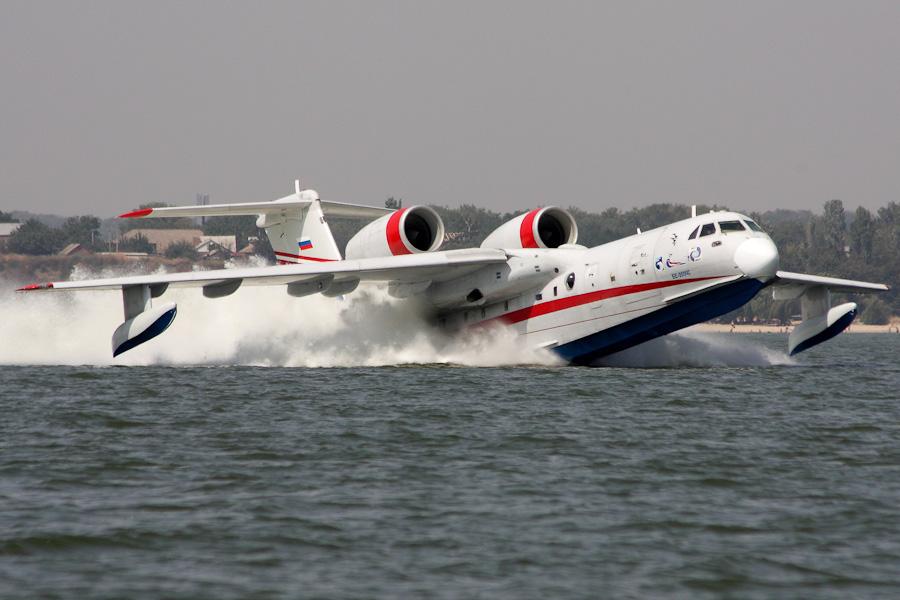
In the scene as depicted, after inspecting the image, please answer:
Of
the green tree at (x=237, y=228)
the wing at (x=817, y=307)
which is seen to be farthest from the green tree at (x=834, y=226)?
the wing at (x=817, y=307)

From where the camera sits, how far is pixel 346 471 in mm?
10711

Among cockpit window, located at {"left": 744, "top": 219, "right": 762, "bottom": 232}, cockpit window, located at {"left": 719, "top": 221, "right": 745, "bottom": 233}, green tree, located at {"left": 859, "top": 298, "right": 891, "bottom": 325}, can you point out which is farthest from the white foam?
green tree, located at {"left": 859, "top": 298, "right": 891, "bottom": 325}

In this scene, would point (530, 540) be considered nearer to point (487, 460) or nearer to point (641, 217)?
point (487, 460)

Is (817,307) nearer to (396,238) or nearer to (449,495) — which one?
(396,238)

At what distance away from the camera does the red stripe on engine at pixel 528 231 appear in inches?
939

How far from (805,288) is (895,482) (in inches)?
607

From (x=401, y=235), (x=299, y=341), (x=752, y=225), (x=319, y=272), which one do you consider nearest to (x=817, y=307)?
(x=752, y=225)

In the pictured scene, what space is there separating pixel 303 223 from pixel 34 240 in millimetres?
83809

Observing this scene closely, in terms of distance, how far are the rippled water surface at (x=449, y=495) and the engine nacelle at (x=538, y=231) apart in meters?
6.95

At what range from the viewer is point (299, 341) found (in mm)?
25719

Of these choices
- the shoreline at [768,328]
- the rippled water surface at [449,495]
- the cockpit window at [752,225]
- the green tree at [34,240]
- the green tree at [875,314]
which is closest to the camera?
the rippled water surface at [449,495]

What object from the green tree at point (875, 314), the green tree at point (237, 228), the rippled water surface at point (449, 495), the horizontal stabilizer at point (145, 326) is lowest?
the green tree at point (875, 314)

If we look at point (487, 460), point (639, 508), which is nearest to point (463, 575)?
point (639, 508)

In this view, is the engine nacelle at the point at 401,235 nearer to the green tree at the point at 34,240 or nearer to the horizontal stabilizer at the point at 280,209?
the horizontal stabilizer at the point at 280,209
